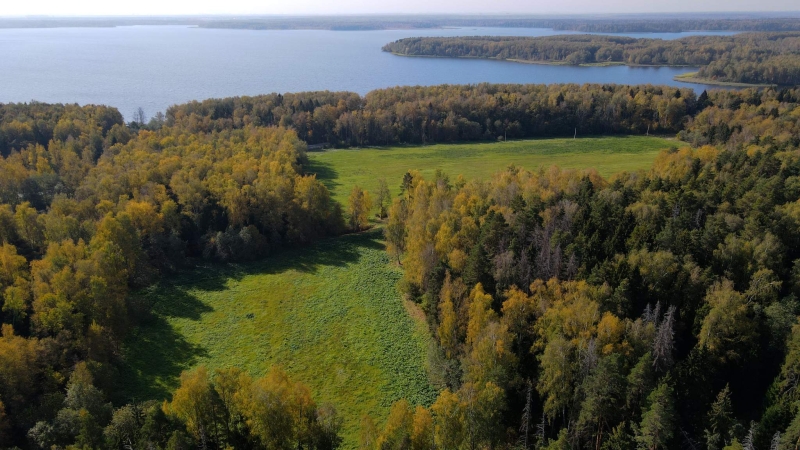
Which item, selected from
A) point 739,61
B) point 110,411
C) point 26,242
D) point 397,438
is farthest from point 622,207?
point 739,61

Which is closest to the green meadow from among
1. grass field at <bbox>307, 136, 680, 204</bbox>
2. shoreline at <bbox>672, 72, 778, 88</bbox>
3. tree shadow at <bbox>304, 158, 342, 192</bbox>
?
tree shadow at <bbox>304, 158, 342, 192</bbox>

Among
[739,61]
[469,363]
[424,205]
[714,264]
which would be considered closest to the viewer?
[469,363]

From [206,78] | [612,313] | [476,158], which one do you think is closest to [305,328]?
[612,313]

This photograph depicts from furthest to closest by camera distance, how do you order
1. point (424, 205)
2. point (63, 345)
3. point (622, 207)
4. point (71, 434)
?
1. point (424, 205)
2. point (622, 207)
3. point (63, 345)
4. point (71, 434)

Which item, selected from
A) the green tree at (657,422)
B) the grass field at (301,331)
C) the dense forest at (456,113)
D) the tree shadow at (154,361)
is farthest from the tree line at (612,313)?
the dense forest at (456,113)

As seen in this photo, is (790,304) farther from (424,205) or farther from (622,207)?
(424,205)

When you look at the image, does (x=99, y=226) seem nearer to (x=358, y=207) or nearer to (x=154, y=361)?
(x=154, y=361)

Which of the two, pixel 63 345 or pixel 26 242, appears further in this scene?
pixel 26 242

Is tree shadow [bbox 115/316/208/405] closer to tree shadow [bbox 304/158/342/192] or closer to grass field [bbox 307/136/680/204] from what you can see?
grass field [bbox 307/136/680/204]

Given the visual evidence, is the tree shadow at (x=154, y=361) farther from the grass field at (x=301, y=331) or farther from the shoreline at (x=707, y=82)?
the shoreline at (x=707, y=82)
